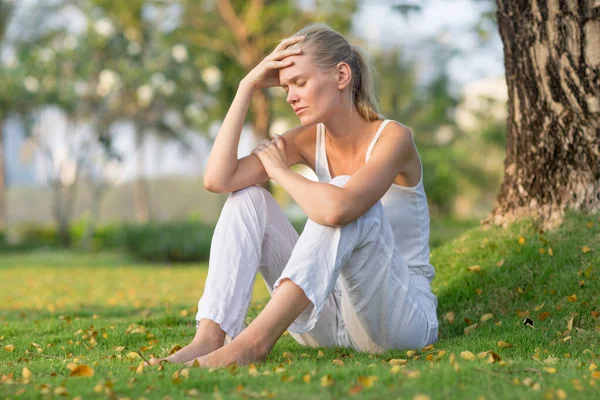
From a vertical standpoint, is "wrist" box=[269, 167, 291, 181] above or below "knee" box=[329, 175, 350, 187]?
above

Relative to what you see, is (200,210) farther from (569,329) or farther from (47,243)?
(569,329)

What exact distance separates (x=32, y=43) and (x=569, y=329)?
21.0 metres

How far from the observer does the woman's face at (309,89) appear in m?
3.39

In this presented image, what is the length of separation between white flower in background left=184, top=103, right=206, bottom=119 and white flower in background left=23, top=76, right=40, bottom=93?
438cm

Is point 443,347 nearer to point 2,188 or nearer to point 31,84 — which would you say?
point 31,84

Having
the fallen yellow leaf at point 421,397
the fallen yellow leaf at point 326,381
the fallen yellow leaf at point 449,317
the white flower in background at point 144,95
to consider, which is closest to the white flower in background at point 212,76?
the white flower in background at point 144,95

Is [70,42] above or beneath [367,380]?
above

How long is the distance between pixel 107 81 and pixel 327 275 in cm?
1762

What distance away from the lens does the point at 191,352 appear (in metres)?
3.04

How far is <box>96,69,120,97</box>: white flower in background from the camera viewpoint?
1931cm

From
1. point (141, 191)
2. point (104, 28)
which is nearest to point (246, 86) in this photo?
point (104, 28)

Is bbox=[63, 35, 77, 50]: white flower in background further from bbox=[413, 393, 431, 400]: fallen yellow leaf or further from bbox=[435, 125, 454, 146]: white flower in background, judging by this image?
bbox=[413, 393, 431, 400]: fallen yellow leaf

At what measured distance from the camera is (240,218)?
127 inches

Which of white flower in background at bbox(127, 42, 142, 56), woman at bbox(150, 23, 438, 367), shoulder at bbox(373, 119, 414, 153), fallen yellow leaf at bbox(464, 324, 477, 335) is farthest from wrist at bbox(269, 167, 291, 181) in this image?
white flower in background at bbox(127, 42, 142, 56)
